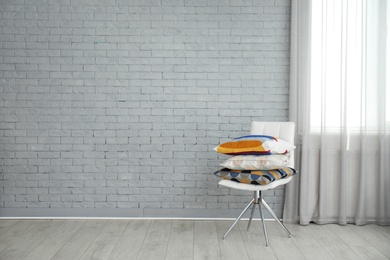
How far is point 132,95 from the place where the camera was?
414 cm

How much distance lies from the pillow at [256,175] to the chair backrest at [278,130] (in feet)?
0.92

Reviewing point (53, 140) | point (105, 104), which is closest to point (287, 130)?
point (105, 104)

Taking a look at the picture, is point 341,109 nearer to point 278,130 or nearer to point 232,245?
point 278,130

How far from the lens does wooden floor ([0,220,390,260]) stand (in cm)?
312

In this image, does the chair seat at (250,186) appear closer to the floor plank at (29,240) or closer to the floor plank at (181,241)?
the floor plank at (181,241)

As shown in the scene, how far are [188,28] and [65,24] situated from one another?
1.19 meters

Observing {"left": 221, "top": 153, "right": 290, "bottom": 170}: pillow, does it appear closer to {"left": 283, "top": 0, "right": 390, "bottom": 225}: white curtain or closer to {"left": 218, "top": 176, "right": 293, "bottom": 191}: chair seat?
{"left": 218, "top": 176, "right": 293, "bottom": 191}: chair seat

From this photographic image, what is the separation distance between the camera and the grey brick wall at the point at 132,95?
412 cm

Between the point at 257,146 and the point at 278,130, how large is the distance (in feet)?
1.43

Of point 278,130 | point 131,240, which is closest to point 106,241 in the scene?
point 131,240

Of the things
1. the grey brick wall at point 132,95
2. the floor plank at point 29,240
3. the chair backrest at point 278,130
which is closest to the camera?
the floor plank at point 29,240

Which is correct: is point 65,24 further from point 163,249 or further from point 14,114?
point 163,249

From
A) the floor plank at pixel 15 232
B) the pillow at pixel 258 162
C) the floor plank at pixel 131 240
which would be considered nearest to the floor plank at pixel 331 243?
the pillow at pixel 258 162

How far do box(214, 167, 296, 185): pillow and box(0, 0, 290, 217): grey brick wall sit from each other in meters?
0.67
